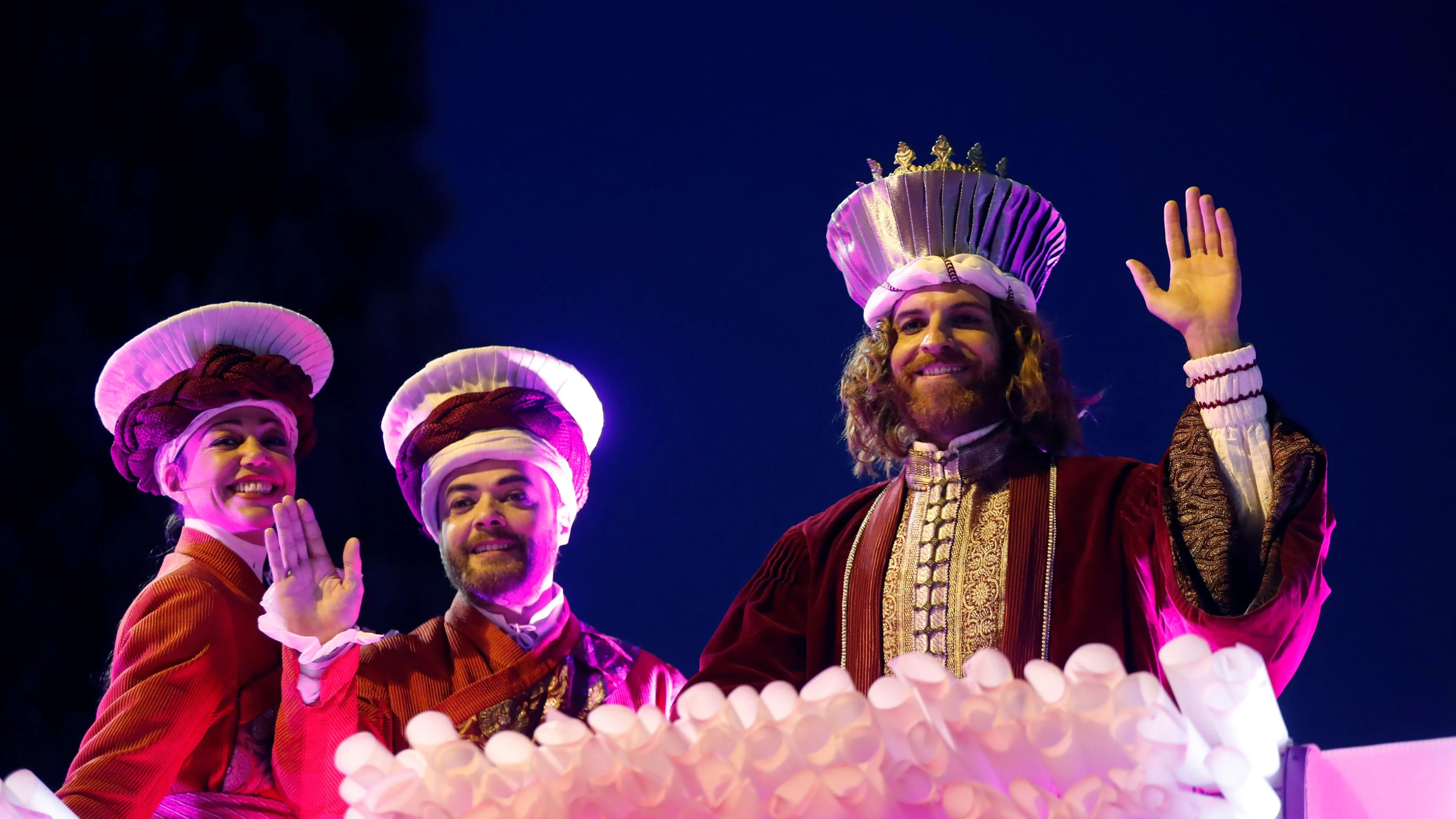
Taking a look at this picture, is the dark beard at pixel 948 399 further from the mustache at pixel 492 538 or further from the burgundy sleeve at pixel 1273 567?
the mustache at pixel 492 538

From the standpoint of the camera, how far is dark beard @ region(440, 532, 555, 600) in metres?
2.82

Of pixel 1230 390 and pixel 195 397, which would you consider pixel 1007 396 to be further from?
pixel 195 397

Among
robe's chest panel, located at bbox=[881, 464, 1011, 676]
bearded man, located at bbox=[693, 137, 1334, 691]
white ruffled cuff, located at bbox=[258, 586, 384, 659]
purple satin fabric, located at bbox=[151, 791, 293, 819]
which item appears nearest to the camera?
bearded man, located at bbox=[693, 137, 1334, 691]

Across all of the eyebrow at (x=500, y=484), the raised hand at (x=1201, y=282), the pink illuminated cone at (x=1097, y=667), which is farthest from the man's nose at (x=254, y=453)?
the pink illuminated cone at (x=1097, y=667)

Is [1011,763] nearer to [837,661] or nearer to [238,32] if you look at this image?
[837,661]

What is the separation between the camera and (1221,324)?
2156 mm

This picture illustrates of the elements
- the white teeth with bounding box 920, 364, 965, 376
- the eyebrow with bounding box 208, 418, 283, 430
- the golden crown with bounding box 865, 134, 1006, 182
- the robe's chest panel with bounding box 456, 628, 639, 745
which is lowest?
the robe's chest panel with bounding box 456, 628, 639, 745

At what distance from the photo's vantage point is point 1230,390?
82.7 inches

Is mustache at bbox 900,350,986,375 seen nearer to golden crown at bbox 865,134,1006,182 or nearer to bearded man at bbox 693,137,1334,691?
bearded man at bbox 693,137,1334,691

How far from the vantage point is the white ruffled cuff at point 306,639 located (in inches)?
101

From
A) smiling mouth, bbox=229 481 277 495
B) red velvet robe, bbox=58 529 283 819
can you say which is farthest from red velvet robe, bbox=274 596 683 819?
smiling mouth, bbox=229 481 277 495

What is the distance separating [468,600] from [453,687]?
17 centimetres

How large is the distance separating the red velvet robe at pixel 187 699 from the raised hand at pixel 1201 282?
1.71 meters

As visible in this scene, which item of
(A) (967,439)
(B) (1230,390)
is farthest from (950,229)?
(B) (1230,390)
